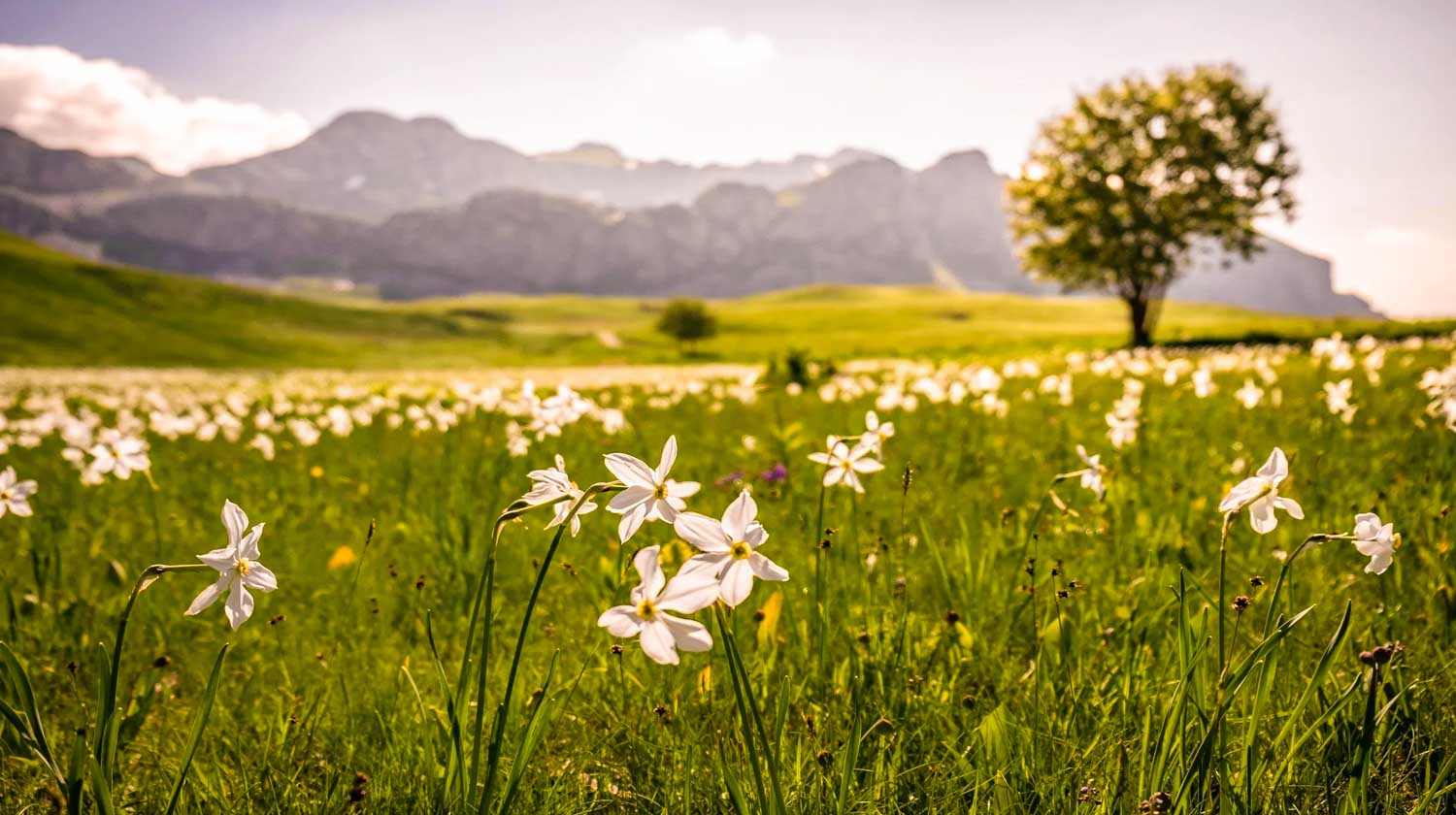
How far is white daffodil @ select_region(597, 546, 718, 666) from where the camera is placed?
1224mm

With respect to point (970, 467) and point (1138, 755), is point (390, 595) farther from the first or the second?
point (970, 467)

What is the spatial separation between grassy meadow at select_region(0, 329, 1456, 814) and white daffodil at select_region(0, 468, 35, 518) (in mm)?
403

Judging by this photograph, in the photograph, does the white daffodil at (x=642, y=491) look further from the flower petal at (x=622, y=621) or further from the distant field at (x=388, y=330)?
the distant field at (x=388, y=330)

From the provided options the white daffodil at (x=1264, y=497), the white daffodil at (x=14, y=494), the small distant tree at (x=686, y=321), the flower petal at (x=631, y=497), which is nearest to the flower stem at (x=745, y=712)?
the flower petal at (x=631, y=497)

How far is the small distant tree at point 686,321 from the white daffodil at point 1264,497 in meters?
111

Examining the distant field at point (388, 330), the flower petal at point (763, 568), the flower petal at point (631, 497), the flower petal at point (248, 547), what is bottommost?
the flower petal at point (248, 547)

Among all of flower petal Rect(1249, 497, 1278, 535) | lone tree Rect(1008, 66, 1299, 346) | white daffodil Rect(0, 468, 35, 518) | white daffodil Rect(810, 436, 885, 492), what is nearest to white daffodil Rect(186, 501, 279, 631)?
white daffodil Rect(810, 436, 885, 492)

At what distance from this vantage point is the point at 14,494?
2703 mm

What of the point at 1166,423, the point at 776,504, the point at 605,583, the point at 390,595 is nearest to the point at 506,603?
the point at 390,595

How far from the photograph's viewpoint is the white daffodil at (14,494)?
8.44 ft

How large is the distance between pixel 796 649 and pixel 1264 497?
1728mm

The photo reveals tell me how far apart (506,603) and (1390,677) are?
11.9 ft

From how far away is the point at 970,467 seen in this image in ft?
20.7

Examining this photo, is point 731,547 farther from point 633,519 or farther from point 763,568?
point 633,519
